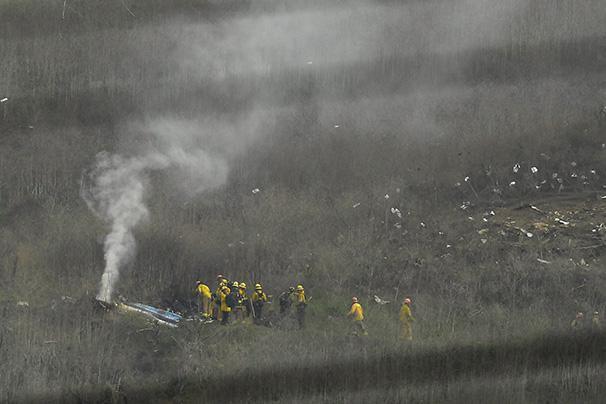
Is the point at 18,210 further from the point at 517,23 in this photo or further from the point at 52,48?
the point at 517,23

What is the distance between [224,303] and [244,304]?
0.34 m

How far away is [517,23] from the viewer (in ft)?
80.5

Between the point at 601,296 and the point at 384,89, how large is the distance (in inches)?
235

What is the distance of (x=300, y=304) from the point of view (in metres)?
20.7

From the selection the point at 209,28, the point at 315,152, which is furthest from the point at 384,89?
the point at 209,28

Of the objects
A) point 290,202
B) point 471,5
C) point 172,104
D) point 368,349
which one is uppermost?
point 471,5

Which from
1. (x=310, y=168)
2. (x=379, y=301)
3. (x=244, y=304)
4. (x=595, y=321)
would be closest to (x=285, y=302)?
(x=244, y=304)

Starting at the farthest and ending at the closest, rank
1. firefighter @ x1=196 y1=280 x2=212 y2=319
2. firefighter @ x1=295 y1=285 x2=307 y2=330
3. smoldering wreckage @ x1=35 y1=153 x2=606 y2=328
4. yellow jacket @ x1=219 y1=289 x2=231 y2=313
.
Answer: smoldering wreckage @ x1=35 y1=153 x2=606 y2=328
firefighter @ x1=196 y1=280 x2=212 y2=319
yellow jacket @ x1=219 y1=289 x2=231 y2=313
firefighter @ x1=295 y1=285 x2=307 y2=330

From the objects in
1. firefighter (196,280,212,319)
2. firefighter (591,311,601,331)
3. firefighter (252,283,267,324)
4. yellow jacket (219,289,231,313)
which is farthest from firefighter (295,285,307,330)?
firefighter (591,311,601,331)

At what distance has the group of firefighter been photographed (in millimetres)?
20531

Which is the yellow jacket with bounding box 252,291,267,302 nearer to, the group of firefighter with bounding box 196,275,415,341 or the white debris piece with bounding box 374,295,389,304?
the group of firefighter with bounding box 196,275,415,341

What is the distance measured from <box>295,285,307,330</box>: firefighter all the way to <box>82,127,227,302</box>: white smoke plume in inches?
122

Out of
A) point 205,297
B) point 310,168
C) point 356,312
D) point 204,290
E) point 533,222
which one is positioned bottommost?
point 356,312

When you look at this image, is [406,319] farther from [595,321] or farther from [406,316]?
[595,321]
